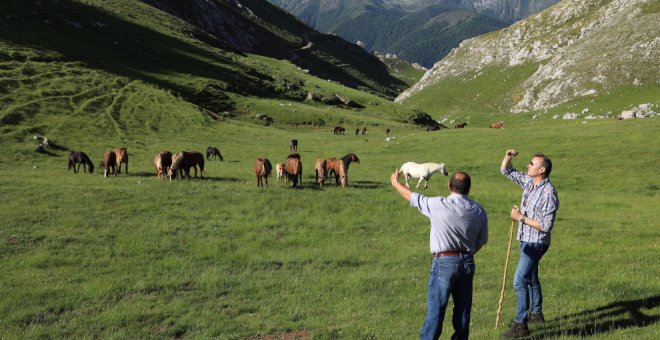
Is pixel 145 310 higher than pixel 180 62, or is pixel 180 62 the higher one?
pixel 180 62

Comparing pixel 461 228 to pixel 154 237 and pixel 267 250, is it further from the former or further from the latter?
pixel 154 237

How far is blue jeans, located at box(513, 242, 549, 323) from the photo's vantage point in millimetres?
9211

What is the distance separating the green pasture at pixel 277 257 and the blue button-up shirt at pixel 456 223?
293 cm

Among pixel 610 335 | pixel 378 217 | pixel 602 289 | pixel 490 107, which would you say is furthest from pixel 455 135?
pixel 490 107

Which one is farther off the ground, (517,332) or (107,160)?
(107,160)

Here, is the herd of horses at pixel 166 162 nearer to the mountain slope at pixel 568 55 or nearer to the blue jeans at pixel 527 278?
the blue jeans at pixel 527 278

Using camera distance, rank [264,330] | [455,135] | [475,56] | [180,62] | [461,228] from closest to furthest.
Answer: [461,228]
[264,330]
[455,135]
[180,62]
[475,56]

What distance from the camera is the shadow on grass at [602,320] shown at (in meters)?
9.18

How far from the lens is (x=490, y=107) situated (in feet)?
398

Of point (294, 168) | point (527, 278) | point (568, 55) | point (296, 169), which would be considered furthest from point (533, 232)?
point (568, 55)

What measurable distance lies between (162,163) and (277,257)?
17.6m

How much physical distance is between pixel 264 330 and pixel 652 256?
43.9ft

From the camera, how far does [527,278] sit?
31.0 ft

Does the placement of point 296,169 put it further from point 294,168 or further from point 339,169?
point 339,169
